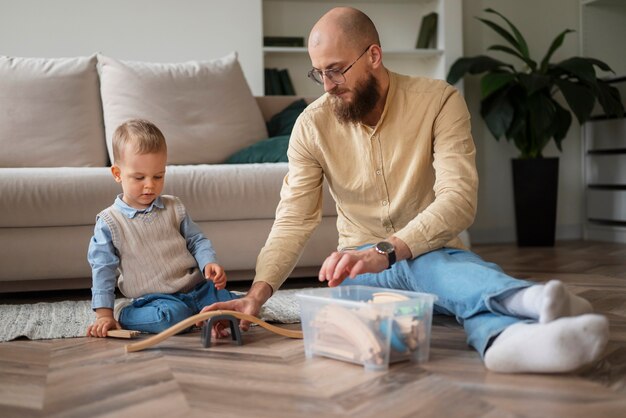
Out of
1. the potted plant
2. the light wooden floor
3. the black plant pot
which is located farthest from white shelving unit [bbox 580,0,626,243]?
the light wooden floor

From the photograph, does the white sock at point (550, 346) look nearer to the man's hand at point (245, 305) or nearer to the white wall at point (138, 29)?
the man's hand at point (245, 305)

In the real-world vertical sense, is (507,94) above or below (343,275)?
above

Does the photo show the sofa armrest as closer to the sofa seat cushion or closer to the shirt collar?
the sofa seat cushion

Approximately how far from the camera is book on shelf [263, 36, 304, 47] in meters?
4.38

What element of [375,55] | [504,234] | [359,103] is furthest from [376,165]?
[504,234]

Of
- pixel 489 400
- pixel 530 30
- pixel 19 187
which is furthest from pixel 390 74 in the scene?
pixel 530 30

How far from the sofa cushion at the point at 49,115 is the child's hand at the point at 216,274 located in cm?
151

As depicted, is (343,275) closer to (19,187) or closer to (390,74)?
(390,74)

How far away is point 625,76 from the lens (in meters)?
4.41

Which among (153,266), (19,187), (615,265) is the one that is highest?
(19,187)

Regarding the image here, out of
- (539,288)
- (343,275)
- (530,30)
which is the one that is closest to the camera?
(539,288)

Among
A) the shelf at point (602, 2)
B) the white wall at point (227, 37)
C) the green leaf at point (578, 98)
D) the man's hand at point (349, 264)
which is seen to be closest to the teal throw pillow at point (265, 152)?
the white wall at point (227, 37)

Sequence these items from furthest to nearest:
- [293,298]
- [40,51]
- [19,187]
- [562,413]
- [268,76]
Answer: [268,76] < [40,51] < [19,187] < [293,298] < [562,413]

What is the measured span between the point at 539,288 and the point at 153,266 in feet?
3.25
